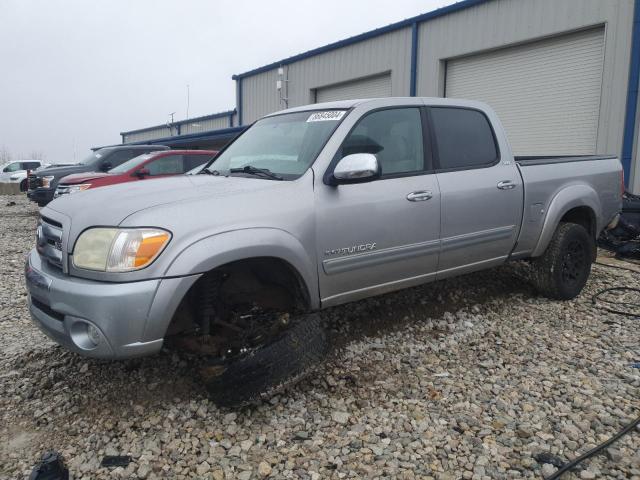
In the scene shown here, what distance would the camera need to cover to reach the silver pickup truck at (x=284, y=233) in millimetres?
2639

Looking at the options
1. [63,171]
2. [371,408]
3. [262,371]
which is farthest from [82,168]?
[371,408]

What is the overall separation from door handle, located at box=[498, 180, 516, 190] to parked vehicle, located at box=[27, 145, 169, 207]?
976 cm

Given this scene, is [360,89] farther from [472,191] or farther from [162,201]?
[162,201]

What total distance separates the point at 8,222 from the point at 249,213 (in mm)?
11975

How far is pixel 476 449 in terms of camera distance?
2.68 m

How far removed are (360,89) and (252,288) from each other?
41.4ft

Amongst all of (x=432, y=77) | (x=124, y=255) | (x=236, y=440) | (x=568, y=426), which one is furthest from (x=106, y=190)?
(x=432, y=77)

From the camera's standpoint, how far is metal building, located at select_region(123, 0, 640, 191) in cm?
917

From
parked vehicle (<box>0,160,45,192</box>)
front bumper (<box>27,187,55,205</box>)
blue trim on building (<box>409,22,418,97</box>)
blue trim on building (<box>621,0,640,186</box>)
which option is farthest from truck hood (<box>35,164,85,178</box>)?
parked vehicle (<box>0,160,45,192</box>)

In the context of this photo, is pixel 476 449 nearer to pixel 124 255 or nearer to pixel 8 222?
pixel 124 255

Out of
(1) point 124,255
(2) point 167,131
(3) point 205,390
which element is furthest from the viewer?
(2) point 167,131

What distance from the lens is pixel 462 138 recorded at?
4.26 m

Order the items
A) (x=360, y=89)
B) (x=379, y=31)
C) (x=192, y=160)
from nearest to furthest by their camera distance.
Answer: (x=192, y=160), (x=379, y=31), (x=360, y=89)

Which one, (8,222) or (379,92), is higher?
(379,92)
